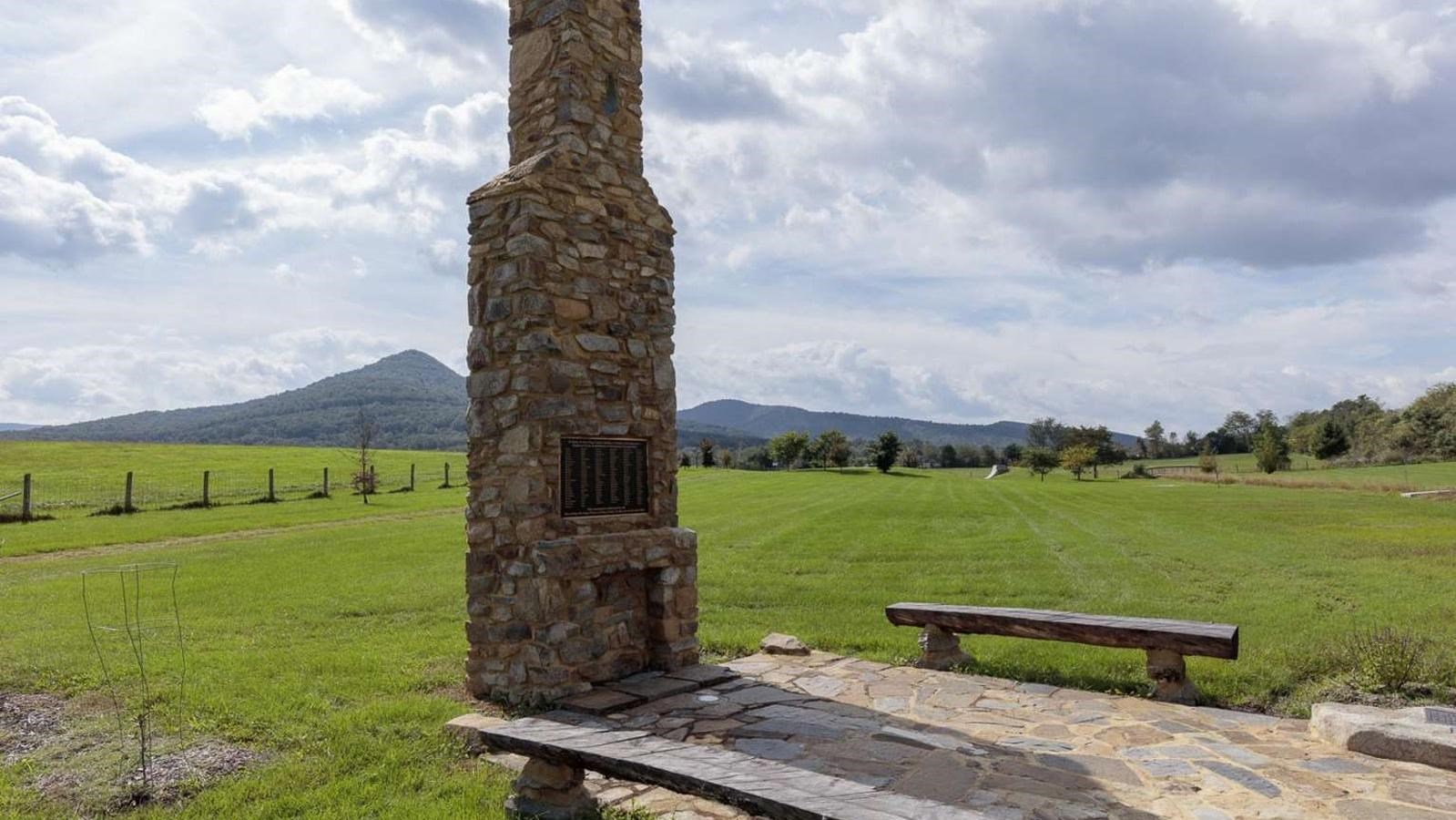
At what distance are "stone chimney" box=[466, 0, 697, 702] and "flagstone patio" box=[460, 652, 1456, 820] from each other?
67cm

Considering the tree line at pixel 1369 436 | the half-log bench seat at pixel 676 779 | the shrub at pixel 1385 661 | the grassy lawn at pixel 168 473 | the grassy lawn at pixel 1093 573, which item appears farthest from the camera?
the tree line at pixel 1369 436

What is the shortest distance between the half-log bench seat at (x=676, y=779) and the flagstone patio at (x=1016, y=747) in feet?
1.37

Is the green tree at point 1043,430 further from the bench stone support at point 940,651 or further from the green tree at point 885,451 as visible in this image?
the bench stone support at point 940,651

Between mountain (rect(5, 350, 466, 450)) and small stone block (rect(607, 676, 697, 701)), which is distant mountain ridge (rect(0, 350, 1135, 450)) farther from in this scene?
small stone block (rect(607, 676, 697, 701))

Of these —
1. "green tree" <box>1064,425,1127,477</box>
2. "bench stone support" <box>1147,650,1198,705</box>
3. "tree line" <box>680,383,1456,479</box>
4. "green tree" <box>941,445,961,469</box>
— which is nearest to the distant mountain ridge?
"green tree" <box>941,445,961,469</box>

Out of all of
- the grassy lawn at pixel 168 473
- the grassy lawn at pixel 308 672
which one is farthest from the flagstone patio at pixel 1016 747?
Result: the grassy lawn at pixel 168 473

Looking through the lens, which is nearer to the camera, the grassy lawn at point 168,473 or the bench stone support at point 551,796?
the bench stone support at point 551,796

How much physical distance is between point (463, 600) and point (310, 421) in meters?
133

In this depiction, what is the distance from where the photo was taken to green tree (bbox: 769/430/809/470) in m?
77.2

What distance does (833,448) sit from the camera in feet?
246

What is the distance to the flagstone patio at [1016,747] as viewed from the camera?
443 centimetres

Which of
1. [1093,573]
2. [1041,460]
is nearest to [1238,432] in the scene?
[1041,460]

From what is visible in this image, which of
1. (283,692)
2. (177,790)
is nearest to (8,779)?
(177,790)

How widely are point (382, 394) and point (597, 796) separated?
170 meters
